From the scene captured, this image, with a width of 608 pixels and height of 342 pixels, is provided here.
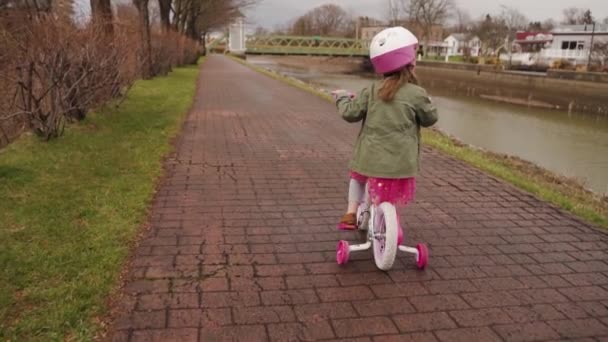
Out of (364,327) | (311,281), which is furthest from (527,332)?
(311,281)

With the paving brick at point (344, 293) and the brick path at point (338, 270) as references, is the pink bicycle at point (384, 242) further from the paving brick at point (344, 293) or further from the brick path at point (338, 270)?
the paving brick at point (344, 293)

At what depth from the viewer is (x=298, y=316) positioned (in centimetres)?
303

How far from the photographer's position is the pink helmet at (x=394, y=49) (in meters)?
3.27

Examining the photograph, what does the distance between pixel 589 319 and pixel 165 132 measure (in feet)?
24.0

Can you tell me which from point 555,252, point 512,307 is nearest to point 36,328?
point 512,307

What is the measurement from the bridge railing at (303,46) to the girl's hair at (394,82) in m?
61.6

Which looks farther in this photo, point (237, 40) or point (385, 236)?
point (237, 40)

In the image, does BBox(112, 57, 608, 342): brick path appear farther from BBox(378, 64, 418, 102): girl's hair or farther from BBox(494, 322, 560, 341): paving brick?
BBox(378, 64, 418, 102): girl's hair

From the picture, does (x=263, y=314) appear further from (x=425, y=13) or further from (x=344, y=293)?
(x=425, y=13)

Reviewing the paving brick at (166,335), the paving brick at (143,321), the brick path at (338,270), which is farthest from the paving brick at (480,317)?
the paving brick at (143,321)

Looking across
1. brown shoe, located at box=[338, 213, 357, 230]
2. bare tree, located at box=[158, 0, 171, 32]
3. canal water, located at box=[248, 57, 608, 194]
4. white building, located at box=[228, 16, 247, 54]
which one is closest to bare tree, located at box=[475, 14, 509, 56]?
white building, located at box=[228, 16, 247, 54]

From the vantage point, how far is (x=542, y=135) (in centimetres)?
1780

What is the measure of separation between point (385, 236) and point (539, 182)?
13.6ft

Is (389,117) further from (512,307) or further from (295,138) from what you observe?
(295,138)
